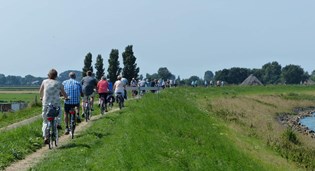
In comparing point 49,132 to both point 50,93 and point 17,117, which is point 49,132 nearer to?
point 50,93

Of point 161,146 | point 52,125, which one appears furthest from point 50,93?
point 161,146

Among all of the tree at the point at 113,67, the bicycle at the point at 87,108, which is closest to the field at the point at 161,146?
the bicycle at the point at 87,108

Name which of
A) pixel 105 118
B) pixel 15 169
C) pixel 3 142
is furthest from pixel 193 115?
pixel 15 169

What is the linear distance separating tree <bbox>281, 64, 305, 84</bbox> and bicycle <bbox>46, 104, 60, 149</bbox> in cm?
17722

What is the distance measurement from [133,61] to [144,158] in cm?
7133

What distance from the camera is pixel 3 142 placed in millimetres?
17344

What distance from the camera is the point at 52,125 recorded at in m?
16.7

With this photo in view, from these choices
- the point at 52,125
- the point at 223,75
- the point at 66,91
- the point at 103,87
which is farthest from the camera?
the point at 223,75

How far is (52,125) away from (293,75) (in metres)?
180

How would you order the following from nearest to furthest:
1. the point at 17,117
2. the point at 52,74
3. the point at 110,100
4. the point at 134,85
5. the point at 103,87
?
1. the point at 52,74
2. the point at 103,87
3. the point at 110,100
4. the point at 17,117
5. the point at 134,85

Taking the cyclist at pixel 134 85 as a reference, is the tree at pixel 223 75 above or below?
above

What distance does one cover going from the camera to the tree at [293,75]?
189 metres

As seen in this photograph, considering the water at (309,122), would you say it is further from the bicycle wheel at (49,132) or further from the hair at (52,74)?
the hair at (52,74)

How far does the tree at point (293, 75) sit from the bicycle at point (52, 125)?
177m
